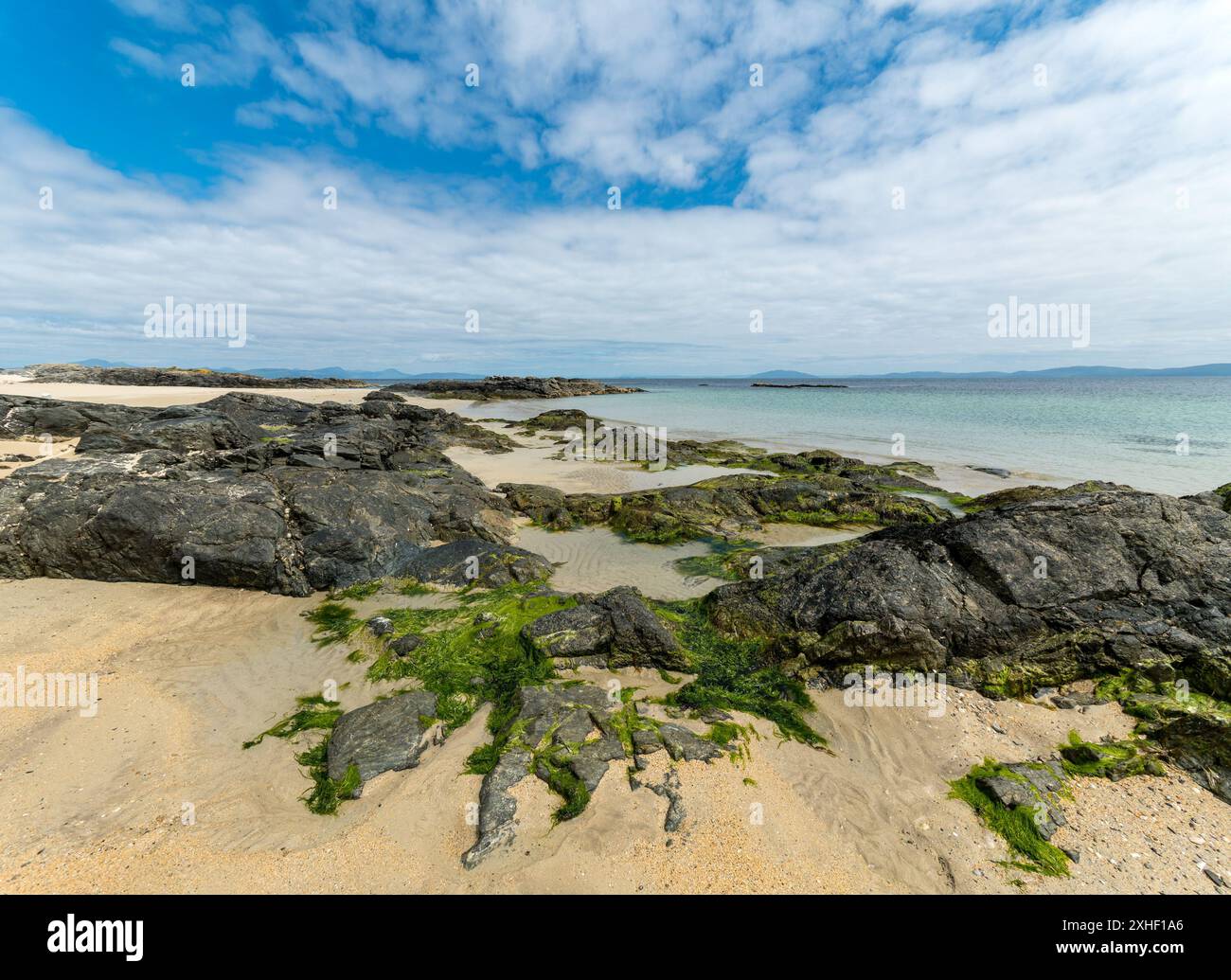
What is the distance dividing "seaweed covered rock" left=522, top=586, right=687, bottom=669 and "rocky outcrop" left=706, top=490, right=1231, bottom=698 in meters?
1.73

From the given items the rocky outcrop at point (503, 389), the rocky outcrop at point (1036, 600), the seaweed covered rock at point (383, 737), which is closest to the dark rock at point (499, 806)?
the seaweed covered rock at point (383, 737)

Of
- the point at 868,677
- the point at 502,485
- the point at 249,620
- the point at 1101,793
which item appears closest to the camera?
the point at 1101,793

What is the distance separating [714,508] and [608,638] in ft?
32.2

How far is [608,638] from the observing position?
784cm

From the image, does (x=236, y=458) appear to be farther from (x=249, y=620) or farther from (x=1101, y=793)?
(x=1101, y=793)

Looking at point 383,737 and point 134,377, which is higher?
point 134,377

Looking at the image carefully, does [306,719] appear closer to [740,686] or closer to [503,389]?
[740,686]

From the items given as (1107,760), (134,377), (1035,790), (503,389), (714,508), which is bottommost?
(1035,790)

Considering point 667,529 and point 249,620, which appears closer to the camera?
point 249,620

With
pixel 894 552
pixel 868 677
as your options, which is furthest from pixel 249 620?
pixel 894 552

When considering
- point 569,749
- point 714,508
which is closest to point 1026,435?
point 714,508

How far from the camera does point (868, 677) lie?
6.93 meters

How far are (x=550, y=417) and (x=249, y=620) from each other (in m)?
39.2

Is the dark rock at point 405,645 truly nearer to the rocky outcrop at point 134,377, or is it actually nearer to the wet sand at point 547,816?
the wet sand at point 547,816
